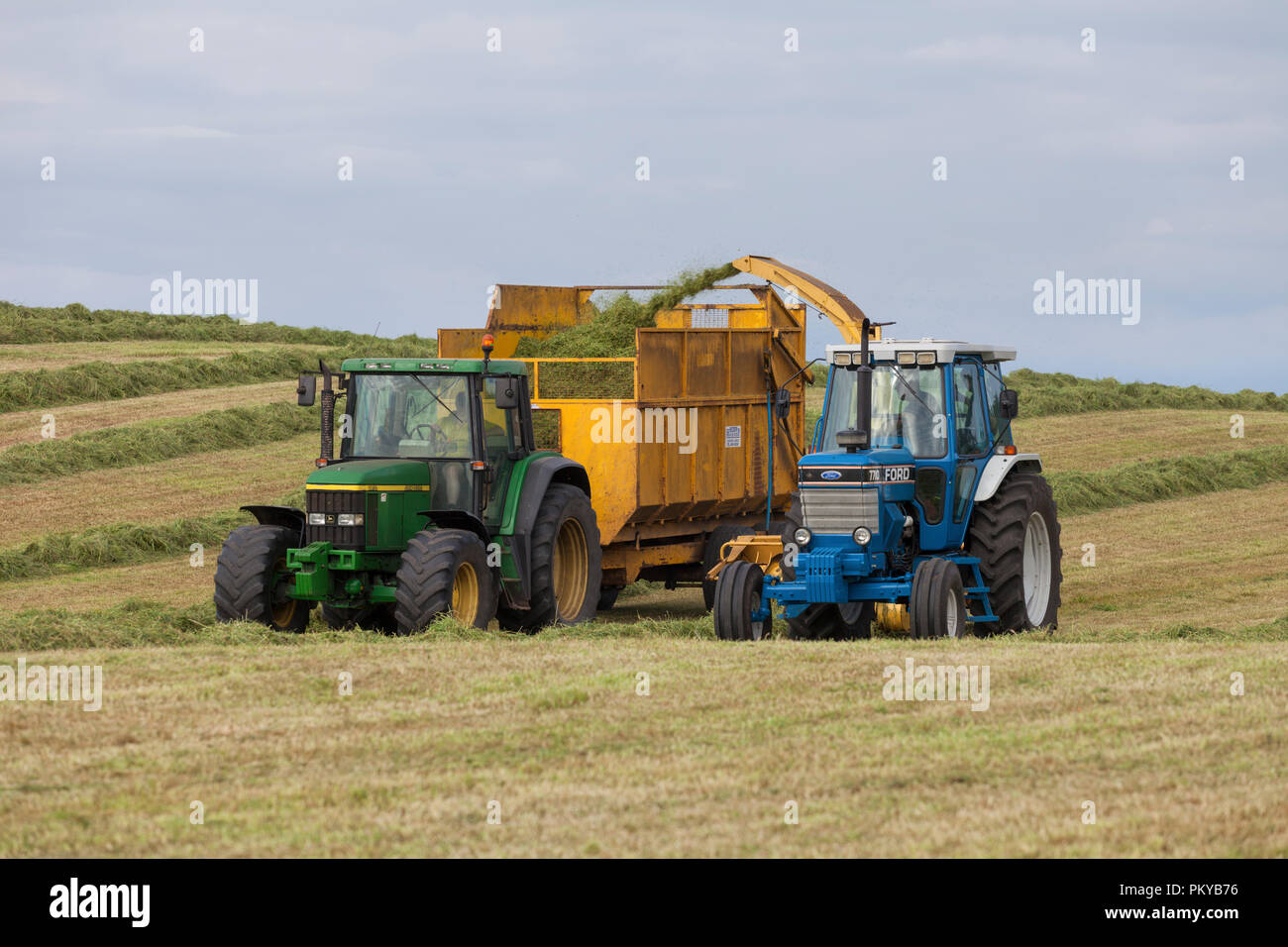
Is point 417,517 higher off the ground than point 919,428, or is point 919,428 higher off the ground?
point 919,428

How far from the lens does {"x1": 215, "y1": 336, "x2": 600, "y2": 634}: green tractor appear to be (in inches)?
478

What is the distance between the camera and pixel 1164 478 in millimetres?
24703

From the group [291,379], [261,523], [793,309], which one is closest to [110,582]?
[261,523]

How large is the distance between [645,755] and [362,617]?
522cm

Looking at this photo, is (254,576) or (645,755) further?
(254,576)

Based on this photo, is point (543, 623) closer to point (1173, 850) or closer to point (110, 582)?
point (110, 582)

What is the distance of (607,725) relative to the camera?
8477mm

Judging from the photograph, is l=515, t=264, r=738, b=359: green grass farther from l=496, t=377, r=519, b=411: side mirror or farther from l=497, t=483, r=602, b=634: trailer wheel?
l=496, t=377, r=519, b=411: side mirror

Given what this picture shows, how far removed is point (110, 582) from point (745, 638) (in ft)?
25.1

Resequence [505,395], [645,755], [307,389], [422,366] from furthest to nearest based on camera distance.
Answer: [422,366]
[505,395]
[307,389]
[645,755]

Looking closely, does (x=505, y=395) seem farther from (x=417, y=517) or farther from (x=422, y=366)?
(x=417, y=517)

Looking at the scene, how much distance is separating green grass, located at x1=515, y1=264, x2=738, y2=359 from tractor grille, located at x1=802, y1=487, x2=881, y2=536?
3.99 m

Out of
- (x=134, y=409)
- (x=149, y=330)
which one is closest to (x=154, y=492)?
(x=134, y=409)
